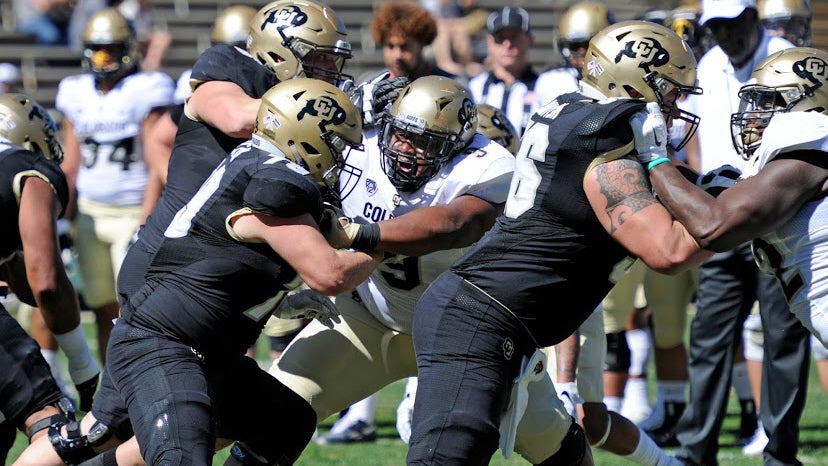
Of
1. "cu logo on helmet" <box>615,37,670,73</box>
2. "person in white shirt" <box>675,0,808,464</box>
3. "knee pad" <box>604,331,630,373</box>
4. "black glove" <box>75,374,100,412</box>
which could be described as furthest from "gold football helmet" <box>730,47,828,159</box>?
"black glove" <box>75,374,100,412</box>

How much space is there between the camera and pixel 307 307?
178 inches

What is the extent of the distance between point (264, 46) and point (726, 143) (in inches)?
89.3

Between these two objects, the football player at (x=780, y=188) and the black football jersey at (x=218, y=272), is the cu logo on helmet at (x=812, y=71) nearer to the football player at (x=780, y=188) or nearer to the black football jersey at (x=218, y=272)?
the football player at (x=780, y=188)

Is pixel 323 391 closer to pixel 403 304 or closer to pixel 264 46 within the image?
pixel 403 304

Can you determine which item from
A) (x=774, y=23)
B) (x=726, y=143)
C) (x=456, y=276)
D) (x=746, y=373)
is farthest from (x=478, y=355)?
(x=774, y=23)

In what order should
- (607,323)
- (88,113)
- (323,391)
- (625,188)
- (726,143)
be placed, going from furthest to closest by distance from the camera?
(88,113), (607,323), (726,143), (323,391), (625,188)

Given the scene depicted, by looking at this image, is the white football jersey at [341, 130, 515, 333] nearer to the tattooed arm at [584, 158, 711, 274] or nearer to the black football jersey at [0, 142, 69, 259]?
the tattooed arm at [584, 158, 711, 274]

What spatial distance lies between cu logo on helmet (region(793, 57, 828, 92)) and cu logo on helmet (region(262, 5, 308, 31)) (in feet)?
5.89

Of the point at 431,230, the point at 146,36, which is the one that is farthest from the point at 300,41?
the point at 146,36

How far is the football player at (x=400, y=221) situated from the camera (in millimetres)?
4391

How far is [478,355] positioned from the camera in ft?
12.5

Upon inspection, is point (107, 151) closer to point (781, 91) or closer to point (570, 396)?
point (570, 396)

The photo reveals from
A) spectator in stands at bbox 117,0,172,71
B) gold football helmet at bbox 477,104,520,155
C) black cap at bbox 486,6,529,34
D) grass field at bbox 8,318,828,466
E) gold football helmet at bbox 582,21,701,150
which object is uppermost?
gold football helmet at bbox 582,21,701,150

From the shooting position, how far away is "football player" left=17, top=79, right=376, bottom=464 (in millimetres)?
3840
